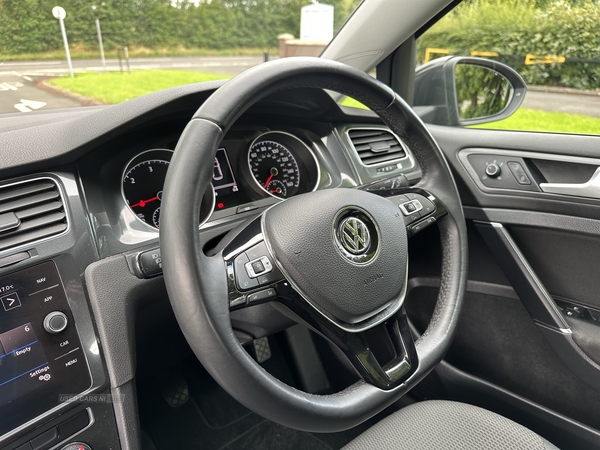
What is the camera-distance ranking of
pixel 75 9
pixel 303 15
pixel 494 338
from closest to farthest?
A: 1. pixel 75 9
2. pixel 494 338
3. pixel 303 15

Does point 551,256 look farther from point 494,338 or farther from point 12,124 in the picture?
point 12,124

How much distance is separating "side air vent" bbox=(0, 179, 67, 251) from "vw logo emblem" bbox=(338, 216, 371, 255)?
60 cm

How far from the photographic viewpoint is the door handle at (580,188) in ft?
4.74

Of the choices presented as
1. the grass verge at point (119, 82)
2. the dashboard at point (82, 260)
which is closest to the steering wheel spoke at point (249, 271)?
the dashboard at point (82, 260)

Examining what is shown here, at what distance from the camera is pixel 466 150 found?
176 centimetres

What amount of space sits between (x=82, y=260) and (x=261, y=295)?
0.42m

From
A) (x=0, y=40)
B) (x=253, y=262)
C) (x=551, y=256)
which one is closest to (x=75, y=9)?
(x=0, y=40)

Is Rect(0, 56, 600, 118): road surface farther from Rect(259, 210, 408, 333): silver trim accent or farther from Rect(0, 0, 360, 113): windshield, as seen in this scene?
Rect(259, 210, 408, 333): silver trim accent

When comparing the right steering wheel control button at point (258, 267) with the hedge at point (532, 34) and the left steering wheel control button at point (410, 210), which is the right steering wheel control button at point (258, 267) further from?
the hedge at point (532, 34)

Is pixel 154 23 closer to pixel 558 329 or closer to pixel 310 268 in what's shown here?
pixel 310 268

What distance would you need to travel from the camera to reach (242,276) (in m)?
0.90

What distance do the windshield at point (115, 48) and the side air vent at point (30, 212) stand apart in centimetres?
39

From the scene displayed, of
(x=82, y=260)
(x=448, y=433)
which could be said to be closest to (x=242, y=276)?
(x=82, y=260)

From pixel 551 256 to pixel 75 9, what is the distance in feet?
5.43
